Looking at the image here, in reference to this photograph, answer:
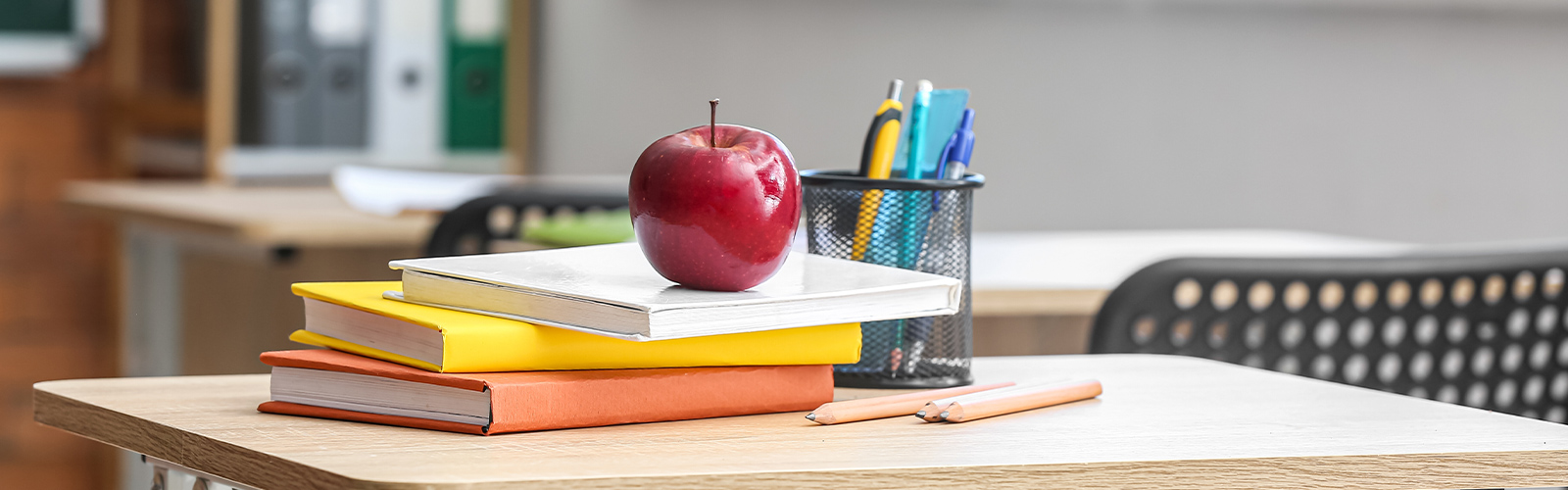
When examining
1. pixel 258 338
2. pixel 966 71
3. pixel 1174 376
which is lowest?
pixel 258 338

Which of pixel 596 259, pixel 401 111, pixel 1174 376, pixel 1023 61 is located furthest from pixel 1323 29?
pixel 596 259

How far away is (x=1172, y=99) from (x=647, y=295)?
7.12 ft

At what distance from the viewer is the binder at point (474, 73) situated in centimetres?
301

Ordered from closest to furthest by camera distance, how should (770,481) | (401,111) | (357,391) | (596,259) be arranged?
(770,481)
(357,391)
(596,259)
(401,111)

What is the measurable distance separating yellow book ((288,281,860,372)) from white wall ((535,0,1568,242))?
1.96 m

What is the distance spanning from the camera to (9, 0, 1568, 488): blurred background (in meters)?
2.64

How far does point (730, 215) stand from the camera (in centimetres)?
72

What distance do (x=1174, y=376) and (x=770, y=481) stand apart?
14.4 inches

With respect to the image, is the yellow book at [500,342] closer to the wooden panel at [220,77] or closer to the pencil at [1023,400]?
the pencil at [1023,400]

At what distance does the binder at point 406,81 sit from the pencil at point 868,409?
2.27m

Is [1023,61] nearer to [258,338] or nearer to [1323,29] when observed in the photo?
[1323,29]

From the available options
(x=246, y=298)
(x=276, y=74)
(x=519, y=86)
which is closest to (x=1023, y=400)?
(x=246, y=298)

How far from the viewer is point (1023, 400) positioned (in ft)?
2.50

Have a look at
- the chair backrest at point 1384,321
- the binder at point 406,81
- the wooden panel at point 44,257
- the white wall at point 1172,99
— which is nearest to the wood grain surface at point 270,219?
the binder at point 406,81
